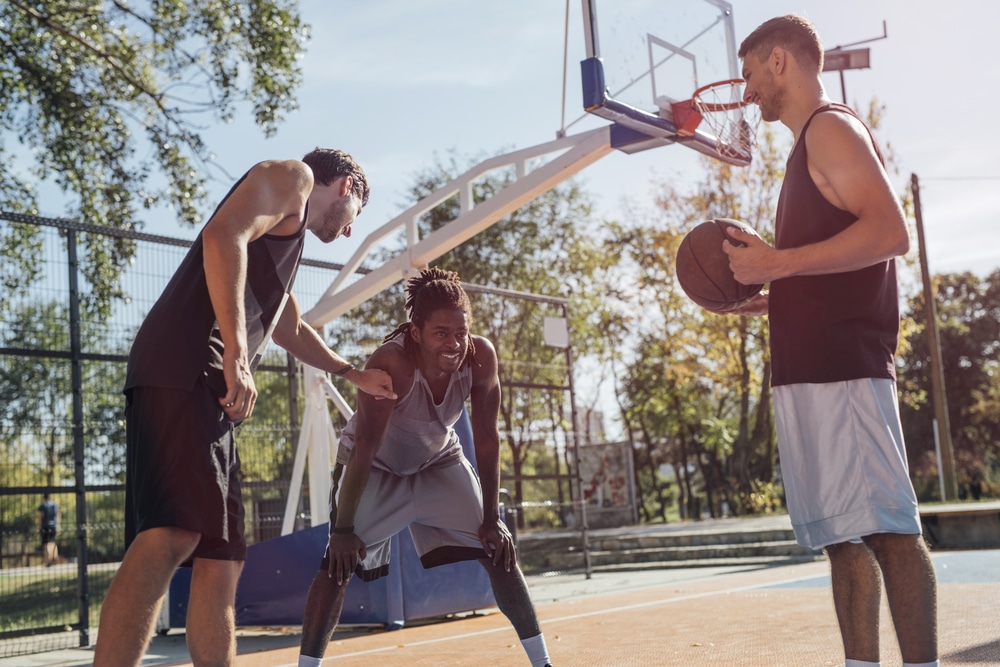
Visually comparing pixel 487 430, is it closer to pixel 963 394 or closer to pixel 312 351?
pixel 312 351

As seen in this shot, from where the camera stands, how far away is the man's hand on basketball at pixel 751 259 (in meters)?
3.00

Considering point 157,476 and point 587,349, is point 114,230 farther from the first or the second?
point 587,349

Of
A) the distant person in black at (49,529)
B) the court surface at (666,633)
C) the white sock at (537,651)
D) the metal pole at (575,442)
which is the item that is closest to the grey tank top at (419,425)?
the white sock at (537,651)

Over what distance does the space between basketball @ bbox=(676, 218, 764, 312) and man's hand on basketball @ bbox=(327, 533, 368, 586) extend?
156 centimetres

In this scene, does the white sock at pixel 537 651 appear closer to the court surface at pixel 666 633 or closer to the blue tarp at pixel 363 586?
the court surface at pixel 666 633

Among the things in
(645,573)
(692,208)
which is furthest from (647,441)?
(645,573)

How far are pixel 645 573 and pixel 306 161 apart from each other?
10389mm

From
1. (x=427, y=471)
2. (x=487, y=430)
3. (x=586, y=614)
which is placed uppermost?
(x=487, y=430)

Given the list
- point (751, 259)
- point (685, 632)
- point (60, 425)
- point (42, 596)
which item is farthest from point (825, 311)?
point (42, 596)

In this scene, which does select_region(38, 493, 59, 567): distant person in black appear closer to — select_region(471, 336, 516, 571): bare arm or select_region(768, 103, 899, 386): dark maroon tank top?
select_region(471, 336, 516, 571): bare arm

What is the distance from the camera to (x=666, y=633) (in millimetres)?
6133

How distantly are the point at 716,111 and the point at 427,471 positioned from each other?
4.66 m

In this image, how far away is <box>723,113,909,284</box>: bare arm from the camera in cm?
283

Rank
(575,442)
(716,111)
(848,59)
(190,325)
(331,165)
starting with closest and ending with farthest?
(190,325), (331,165), (716,111), (575,442), (848,59)
